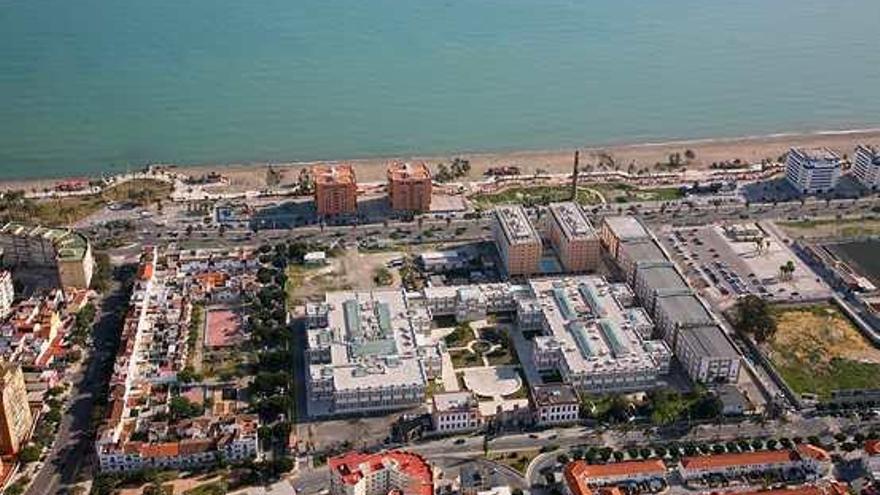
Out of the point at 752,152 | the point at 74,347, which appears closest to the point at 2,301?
the point at 74,347

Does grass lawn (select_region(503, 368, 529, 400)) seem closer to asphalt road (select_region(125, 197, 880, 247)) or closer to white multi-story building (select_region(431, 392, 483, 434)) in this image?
white multi-story building (select_region(431, 392, 483, 434))

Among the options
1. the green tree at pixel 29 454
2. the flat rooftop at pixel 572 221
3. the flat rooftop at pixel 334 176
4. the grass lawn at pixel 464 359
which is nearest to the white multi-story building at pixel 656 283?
the flat rooftop at pixel 572 221

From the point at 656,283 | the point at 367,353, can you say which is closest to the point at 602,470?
the point at 367,353

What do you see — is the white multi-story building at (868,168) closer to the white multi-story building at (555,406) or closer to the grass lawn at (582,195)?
the grass lawn at (582,195)

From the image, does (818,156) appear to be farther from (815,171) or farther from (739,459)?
(739,459)

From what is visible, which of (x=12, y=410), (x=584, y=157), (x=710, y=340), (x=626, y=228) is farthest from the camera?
(x=584, y=157)
